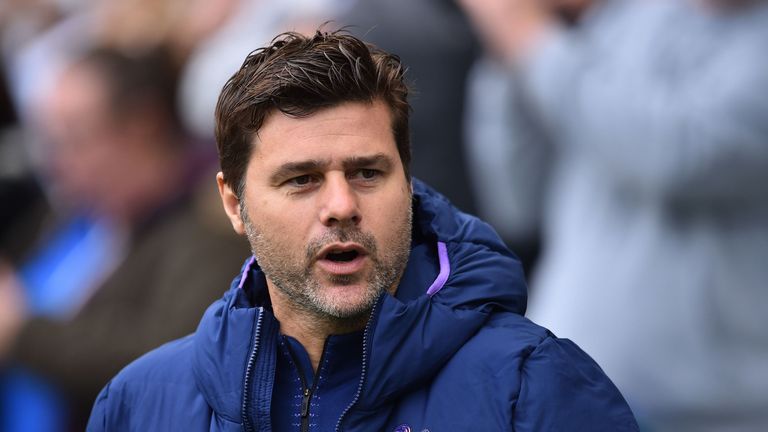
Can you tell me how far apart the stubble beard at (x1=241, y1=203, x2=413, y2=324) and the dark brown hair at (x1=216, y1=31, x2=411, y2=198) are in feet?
0.49

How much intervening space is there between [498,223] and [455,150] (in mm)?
312

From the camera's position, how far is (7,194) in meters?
6.18

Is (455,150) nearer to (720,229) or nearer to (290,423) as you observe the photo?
(720,229)

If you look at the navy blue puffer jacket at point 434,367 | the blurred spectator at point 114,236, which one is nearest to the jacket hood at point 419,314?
the navy blue puffer jacket at point 434,367

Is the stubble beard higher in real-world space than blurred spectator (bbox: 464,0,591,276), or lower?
lower

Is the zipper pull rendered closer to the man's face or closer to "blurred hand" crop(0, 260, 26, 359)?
the man's face

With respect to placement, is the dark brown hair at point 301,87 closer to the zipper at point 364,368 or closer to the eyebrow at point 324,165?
the eyebrow at point 324,165

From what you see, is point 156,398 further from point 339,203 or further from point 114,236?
point 114,236

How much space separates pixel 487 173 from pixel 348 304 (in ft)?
9.36

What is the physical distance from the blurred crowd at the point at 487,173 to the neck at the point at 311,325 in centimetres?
104

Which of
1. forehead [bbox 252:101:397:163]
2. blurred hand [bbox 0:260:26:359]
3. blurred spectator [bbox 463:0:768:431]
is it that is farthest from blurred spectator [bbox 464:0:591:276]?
forehead [bbox 252:101:397:163]

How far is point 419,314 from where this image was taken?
2.20 meters

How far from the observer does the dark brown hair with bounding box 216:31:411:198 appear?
2275mm

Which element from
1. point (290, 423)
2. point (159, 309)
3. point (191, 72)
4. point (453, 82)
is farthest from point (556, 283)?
point (290, 423)
